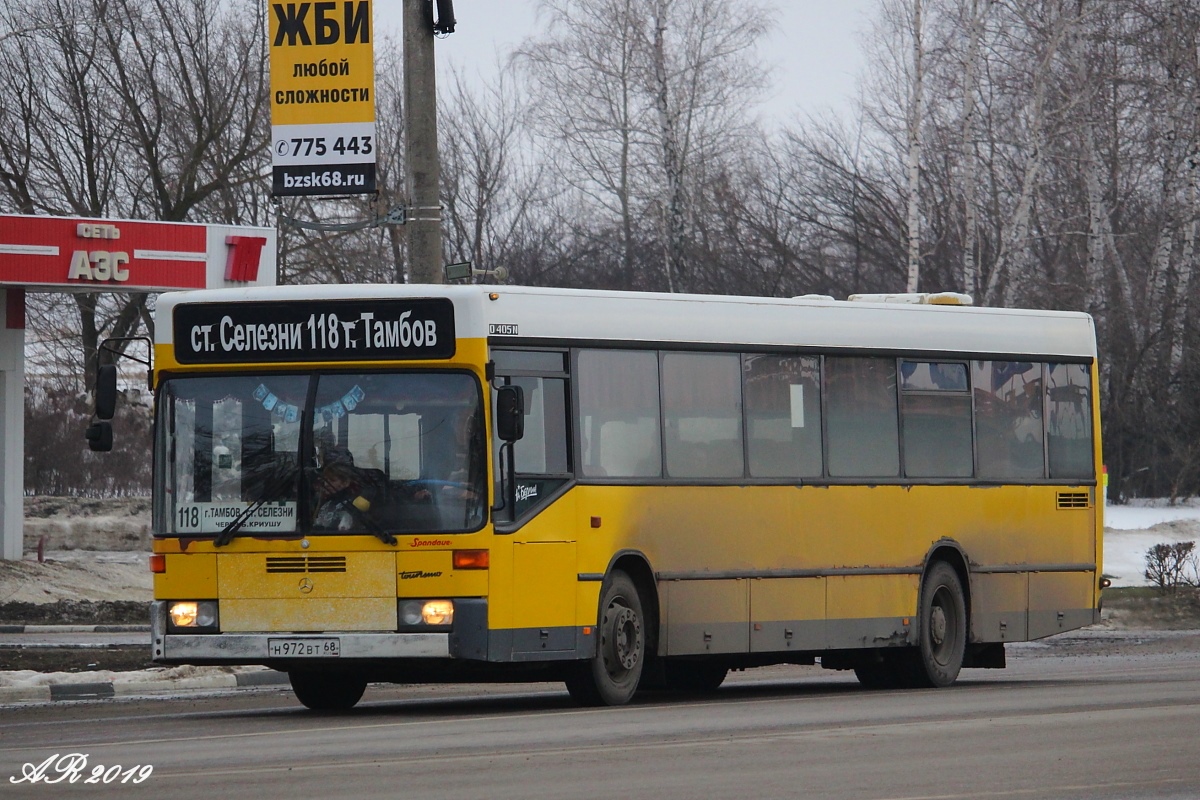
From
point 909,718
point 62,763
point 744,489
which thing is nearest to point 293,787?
point 62,763

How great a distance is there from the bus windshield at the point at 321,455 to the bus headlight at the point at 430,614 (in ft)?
1.49

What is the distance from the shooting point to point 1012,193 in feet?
145

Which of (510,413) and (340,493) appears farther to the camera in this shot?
(340,493)

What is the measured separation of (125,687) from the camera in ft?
54.3

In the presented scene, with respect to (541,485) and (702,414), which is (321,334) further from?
(702,414)

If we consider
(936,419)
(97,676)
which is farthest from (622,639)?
(97,676)

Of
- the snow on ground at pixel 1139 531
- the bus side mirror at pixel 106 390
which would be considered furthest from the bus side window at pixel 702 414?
the snow on ground at pixel 1139 531

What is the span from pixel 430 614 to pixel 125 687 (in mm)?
4989

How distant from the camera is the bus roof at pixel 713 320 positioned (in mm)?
13000

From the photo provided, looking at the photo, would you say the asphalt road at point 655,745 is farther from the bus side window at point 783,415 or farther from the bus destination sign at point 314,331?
the bus destination sign at point 314,331

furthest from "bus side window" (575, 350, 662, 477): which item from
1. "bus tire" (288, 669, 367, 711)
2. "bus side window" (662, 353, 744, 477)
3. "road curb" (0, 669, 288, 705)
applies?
"road curb" (0, 669, 288, 705)

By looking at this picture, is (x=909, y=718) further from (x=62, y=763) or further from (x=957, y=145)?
(x=957, y=145)

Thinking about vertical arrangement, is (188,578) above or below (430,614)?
above

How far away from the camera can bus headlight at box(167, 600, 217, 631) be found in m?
13.0
